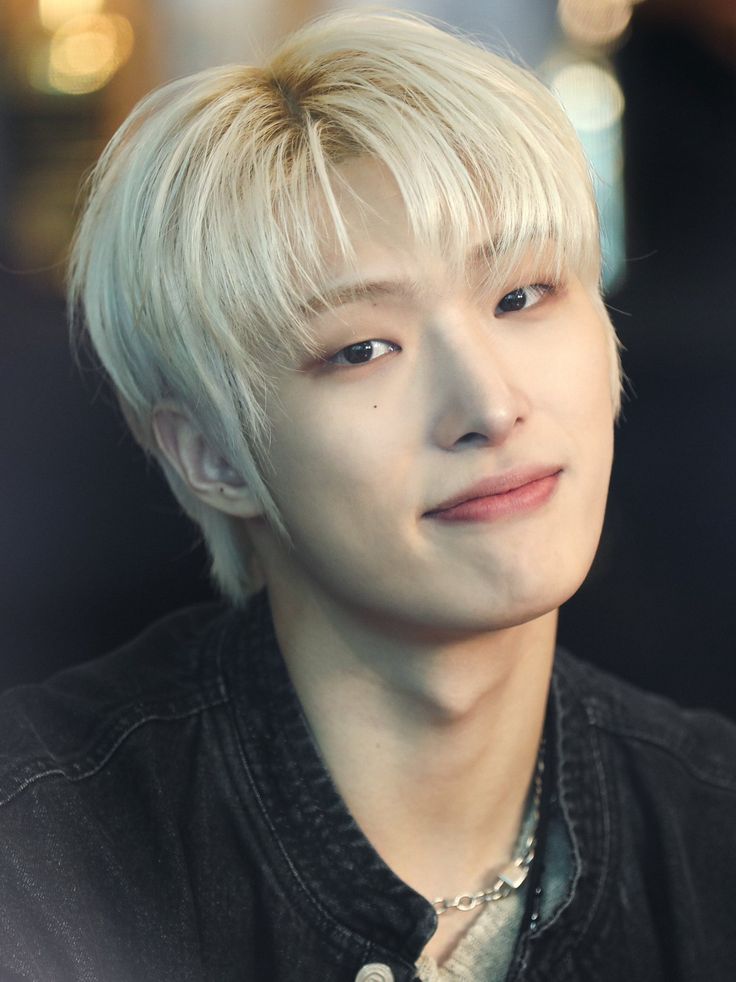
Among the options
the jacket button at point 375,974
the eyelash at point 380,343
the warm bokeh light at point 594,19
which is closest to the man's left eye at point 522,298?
the eyelash at point 380,343

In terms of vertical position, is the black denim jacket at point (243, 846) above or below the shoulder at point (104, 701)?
below

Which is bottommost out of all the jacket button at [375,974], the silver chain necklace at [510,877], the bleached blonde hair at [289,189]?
the jacket button at [375,974]

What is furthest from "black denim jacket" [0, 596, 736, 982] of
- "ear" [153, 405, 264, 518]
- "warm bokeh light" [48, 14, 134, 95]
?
"warm bokeh light" [48, 14, 134, 95]

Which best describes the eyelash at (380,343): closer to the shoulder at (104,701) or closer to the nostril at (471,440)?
the nostril at (471,440)

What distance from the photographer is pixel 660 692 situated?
1397 mm

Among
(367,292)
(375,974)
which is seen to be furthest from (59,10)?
(375,974)

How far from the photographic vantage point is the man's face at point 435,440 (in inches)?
33.3

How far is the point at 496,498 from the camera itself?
853 mm

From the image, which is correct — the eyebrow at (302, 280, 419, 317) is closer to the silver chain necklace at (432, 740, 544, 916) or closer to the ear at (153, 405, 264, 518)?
the ear at (153, 405, 264, 518)

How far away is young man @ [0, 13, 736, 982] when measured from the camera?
85 centimetres

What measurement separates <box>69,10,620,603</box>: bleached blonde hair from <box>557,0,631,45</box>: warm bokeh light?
245mm

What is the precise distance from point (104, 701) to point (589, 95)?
0.77m

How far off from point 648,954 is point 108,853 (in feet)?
1.57

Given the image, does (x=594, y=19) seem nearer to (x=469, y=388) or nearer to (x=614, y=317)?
(x=614, y=317)
